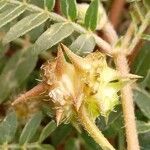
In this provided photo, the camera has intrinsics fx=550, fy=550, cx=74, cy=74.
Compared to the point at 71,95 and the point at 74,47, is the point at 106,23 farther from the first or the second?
the point at 71,95

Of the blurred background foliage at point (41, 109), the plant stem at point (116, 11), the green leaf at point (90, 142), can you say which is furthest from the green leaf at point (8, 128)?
the plant stem at point (116, 11)

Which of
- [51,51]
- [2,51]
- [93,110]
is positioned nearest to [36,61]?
[51,51]

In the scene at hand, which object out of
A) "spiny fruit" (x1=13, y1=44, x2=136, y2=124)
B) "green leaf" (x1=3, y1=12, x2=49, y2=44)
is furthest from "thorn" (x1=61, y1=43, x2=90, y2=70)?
"green leaf" (x1=3, y1=12, x2=49, y2=44)

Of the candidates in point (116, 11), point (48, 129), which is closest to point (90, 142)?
point (48, 129)

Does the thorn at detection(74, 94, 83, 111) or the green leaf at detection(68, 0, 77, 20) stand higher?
the green leaf at detection(68, 0, 77, 20)

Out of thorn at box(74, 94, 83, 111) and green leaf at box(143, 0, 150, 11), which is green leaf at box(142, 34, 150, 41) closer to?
green leaf at box(143, 0, 150, 11)

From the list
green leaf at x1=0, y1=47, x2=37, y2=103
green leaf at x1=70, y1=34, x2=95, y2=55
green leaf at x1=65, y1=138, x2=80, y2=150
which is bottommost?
green leaf at x1=65, y1=138, x2=80, y2=150
